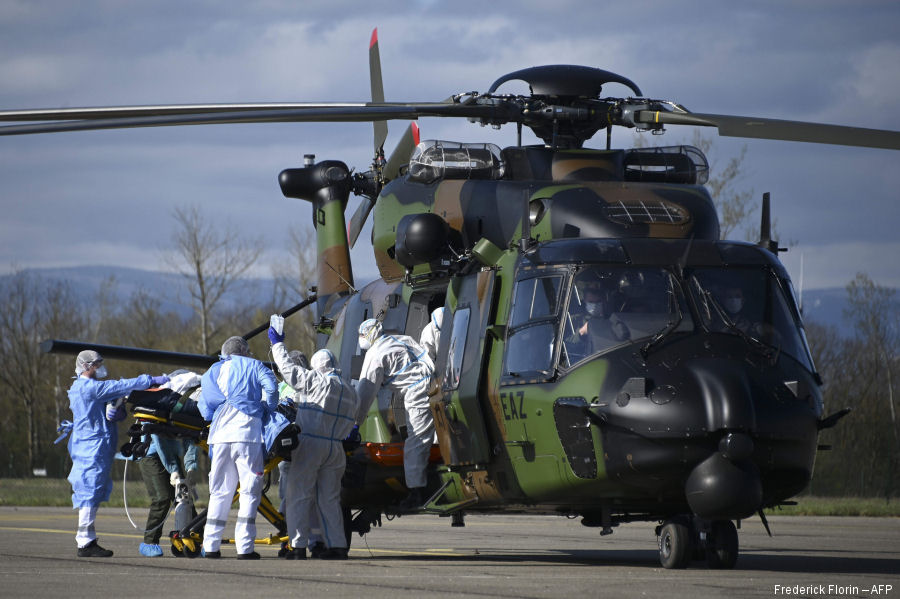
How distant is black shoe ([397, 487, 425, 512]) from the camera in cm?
1285

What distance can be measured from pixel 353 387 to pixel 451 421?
5.70ft

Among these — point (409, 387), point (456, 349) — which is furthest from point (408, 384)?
point (456, 349)

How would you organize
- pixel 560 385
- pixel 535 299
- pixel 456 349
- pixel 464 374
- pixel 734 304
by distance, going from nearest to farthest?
pixel 560 385 < pixel 734 304 < pixel 535 299 < pixel 464 374 < pixel 456 349

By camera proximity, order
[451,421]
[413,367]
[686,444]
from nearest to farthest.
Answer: [686,444] < [451,421] < [413,367]

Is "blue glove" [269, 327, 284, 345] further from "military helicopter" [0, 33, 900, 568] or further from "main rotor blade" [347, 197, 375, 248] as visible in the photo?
"main rotor blade" [347, 197, 375, 248]

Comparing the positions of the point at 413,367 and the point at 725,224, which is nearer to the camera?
the point at 413,367

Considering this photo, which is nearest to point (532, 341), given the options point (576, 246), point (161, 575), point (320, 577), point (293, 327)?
point (576, 246)

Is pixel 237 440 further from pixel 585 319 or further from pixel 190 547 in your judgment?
pixel 585 319

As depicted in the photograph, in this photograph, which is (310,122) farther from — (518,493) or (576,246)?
(518,493)

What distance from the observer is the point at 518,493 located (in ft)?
36.2

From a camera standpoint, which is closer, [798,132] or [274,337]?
[798,132]

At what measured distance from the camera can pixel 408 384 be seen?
1299cm

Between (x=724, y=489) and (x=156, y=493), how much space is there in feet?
21.9

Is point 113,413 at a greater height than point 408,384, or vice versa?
point 408,384
